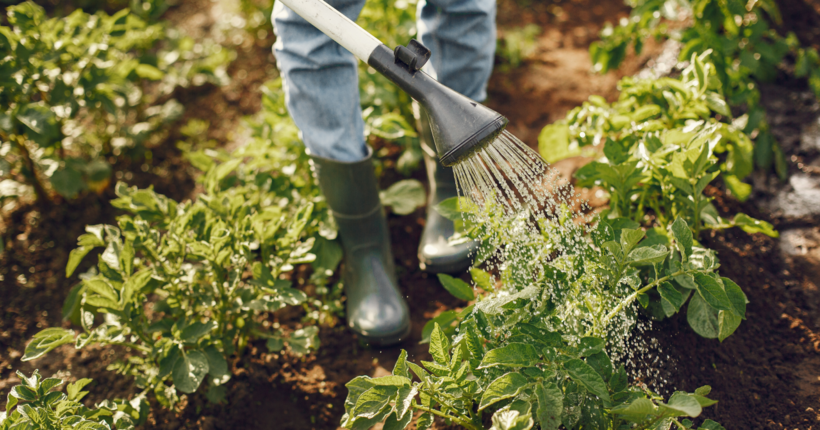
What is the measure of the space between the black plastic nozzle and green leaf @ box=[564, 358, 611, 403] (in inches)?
18.8

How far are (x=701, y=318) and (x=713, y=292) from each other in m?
0.10

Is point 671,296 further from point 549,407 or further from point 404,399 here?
point 404,399

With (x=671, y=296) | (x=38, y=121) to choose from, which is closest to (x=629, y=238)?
(x=671, y=296)

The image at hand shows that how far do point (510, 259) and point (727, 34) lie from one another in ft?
4.72

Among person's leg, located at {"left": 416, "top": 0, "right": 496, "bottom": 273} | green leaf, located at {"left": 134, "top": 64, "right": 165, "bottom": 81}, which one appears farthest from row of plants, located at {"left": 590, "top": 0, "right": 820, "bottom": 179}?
green leaf, located at {"left": 134, "top": 64, "right": 165, "bottom": 81}

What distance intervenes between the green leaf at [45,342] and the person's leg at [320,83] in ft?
2.50

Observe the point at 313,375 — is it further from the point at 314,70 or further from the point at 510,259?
the point at 314,70

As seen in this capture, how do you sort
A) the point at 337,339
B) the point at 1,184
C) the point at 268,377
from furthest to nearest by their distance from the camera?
the point at 1,184
the point at 337,339
the point at 268,377

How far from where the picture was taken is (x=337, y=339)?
1689mm

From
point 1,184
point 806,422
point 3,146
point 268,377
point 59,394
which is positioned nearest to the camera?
point 59,394

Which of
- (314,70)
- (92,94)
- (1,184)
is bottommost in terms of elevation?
(1,184)

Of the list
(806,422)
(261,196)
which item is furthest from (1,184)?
(806,422)

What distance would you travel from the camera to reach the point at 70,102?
1890 millimetres

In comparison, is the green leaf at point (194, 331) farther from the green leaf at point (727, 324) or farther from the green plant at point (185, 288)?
the green leaf at point (727, 324)
